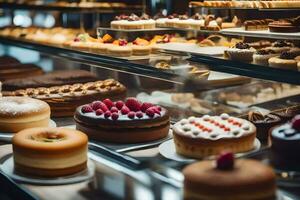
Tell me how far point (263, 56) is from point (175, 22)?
1.08 meters

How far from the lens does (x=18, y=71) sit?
4234 millimetres

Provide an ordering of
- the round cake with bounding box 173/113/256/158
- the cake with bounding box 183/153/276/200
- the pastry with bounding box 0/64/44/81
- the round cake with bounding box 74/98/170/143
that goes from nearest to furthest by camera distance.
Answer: the cake with bounding box 183/153/276/200 < the round cake with bounding box 173/113/256/158 < the round cake with bounding box 74/98/170/143 < the pastry with bounding box 0/64/44/81

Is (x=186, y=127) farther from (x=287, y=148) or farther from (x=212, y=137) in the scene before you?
(x=287, y=148)

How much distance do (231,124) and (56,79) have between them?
1.74m

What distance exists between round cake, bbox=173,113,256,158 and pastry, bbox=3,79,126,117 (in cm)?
100

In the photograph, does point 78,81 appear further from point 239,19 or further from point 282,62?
point 282,62

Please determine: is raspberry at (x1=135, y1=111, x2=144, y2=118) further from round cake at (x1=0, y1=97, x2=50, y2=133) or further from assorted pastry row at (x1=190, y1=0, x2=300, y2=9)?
assorted pastry row at (x1=190, y1=0, x2=300, y2=9)

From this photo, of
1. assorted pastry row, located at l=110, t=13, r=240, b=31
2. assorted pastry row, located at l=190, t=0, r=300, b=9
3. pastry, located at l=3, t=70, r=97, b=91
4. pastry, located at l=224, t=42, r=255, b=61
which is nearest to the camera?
pastry, located at l=224, t=42, r=255, b=61

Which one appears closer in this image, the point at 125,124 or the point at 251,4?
the point at 125,124

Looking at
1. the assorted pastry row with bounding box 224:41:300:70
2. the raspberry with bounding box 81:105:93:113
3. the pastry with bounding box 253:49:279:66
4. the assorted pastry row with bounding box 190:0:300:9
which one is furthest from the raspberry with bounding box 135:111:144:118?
the assorted pastry row with bounding box 190:0:300:9

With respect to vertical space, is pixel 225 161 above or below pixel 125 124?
above

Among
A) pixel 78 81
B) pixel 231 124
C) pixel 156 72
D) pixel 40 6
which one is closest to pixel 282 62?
pixel 231 124

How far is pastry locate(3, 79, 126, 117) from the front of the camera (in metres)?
3.19

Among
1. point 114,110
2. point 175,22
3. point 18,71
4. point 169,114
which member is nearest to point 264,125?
point 169,114
